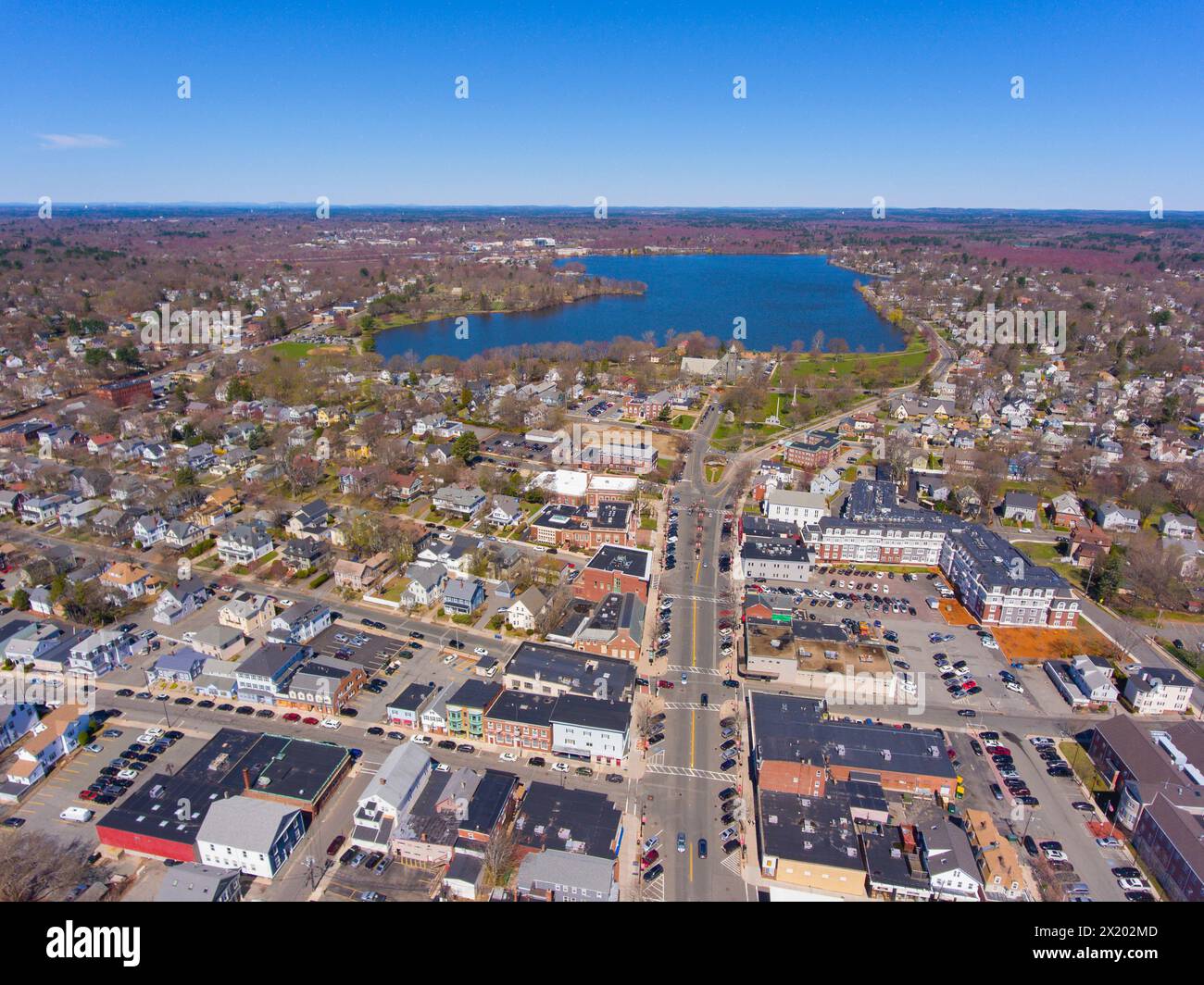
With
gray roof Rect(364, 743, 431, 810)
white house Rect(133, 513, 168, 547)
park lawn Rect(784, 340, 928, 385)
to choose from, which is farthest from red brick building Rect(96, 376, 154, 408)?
park lawn Rect(784, 340, 928, 385)

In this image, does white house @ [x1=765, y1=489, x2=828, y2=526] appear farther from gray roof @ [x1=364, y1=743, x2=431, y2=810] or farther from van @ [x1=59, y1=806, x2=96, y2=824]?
van @ [x1=59, y1=806, x2=96, y2=824]

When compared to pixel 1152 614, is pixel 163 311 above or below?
above

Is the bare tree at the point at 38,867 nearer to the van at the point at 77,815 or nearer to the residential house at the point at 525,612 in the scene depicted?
the van at the point at 77,815

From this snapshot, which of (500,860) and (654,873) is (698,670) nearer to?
(654,873)

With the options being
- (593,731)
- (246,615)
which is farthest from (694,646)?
(246,615)
